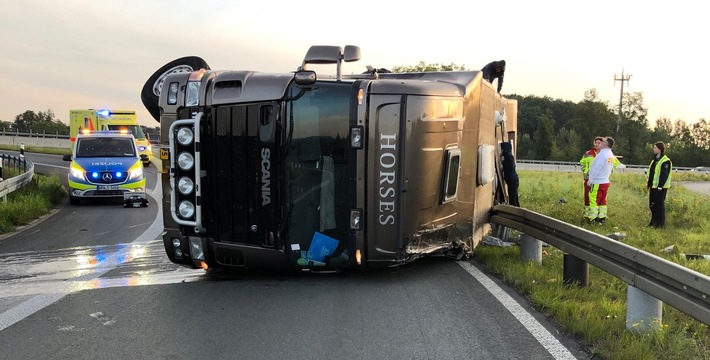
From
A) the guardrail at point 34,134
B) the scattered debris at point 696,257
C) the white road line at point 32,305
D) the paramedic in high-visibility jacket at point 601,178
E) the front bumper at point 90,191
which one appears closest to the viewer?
the white road line at point 32,305

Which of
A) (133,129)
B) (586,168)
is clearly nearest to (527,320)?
(586,168)

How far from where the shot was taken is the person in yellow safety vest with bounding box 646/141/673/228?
10.4m

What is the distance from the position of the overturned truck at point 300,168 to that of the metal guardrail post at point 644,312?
1.99 m

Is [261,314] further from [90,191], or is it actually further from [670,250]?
[90,191]

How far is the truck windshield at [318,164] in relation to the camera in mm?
5277

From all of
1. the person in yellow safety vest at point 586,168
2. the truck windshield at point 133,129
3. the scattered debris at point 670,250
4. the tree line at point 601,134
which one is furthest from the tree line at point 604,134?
the scattered debris at point 670,250

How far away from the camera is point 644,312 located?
13.6 ft

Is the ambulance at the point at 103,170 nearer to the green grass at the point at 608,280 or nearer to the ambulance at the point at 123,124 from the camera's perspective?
the green grass at the point at 608,280

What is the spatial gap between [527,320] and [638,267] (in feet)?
3.13

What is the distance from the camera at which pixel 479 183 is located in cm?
679

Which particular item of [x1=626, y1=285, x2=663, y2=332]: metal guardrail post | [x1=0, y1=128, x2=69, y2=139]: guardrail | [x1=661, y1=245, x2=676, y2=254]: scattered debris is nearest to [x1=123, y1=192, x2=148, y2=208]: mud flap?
[x1=661, y1=245, x2=676, y2=254]: scattered debris

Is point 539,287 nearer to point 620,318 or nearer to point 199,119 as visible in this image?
point 620,318

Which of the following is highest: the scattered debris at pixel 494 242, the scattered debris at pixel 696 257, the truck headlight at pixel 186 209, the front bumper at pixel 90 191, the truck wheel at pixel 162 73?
the truck wheel at pixel 162 73

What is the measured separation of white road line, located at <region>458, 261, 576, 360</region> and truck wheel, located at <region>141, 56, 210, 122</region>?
12.9ft
